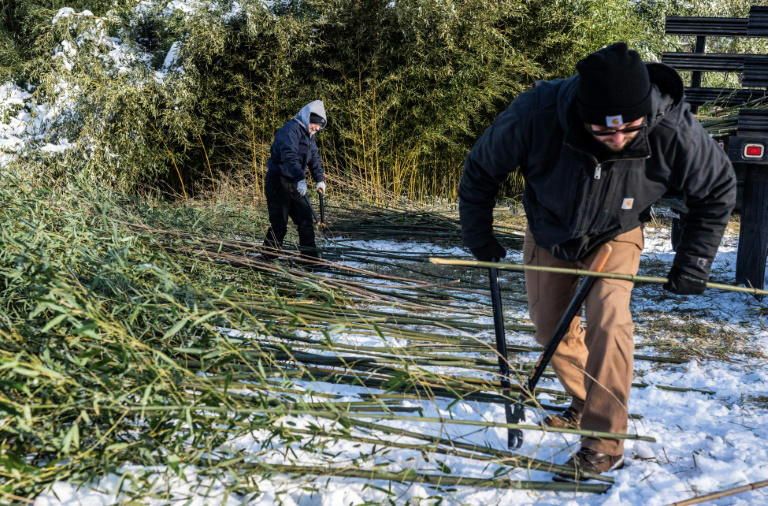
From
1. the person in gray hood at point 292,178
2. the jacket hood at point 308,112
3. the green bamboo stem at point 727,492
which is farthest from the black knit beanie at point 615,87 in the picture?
the jacket hood at point 308,112

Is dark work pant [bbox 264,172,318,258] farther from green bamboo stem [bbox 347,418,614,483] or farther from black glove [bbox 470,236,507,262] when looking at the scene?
green bamboo stem [bbox 347,418,614,483]

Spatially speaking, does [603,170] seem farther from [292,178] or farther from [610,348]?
[292,178]

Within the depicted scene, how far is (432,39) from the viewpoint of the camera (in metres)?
8.16

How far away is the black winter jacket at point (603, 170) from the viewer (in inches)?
81.0

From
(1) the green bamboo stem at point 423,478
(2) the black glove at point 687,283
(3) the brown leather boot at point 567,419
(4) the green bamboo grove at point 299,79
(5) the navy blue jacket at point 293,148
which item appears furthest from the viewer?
(4) the green bamboo grove at point 299,79

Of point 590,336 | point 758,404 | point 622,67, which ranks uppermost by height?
point 622,67

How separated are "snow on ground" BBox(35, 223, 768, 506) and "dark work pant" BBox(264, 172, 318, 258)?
225 centimetres

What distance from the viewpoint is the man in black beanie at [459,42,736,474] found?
194 centimetres

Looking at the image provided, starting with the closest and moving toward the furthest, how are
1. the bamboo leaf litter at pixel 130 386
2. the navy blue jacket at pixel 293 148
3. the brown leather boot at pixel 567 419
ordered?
the bamboo leaf litter at pixel 130 386 < the brown leather boot at pixel 567 419 < the navy blue jacket at pixel 293 148

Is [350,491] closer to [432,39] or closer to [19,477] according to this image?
[19,477]

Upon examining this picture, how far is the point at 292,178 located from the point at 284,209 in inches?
10.9

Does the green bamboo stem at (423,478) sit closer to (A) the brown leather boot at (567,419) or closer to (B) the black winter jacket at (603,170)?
(A) the brown leather boot at (567,419)

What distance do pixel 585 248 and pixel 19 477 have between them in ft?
6.16

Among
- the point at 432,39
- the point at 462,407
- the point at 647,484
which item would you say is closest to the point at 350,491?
the point at 462,407
